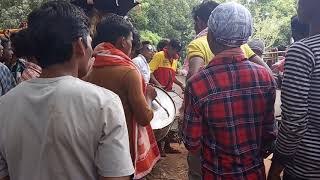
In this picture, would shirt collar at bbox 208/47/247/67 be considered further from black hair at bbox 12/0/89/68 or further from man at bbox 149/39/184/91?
man at bbox 149/39/184/91

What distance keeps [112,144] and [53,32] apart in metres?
0.47

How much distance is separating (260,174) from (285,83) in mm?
594

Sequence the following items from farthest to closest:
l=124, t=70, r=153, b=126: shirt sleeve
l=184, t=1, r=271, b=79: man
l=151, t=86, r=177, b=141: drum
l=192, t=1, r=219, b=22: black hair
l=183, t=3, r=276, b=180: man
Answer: l=151, t=86, r=177, b=141: drum < l=192, t=1, r=219, b=22: black hair < l=184, t=1, r=271, b=79: man < l=124, t=70, r=153, b=126: shirt sleeve < l=183, t=3, r=276, b=180: man

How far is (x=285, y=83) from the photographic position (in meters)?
1.86

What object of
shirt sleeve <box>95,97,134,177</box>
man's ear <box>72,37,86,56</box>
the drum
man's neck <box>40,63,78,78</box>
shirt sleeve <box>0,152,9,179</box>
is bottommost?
the drum

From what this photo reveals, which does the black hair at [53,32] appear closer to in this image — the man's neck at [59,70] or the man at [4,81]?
the man's neck at [59,70]

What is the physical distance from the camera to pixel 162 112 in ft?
14.3

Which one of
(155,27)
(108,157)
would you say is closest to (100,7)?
(108,157)

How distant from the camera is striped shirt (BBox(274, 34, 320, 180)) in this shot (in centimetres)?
182

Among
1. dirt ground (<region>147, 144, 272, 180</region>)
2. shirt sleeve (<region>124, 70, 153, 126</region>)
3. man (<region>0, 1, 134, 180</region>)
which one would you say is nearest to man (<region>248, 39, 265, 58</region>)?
dirt ground (<region>147, 144, 272, 180</region>)

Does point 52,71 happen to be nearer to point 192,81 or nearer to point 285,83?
point 192,81

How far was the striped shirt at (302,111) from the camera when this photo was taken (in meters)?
1.82

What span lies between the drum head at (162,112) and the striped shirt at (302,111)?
215cm

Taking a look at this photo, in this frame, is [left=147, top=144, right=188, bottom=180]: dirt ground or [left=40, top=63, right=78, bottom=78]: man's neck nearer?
[left=40, top=63, right=78, bottom=78]: man's neck
